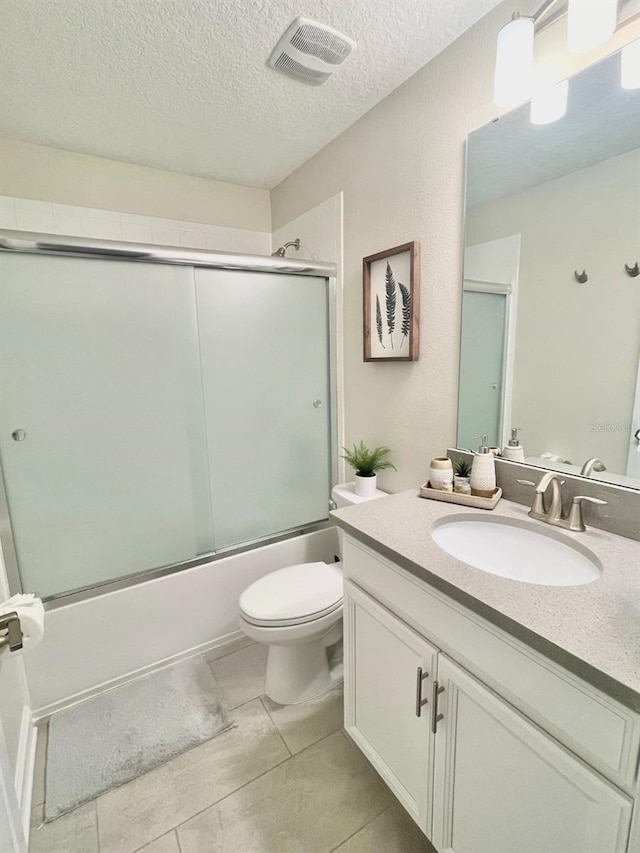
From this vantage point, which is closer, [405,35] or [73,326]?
[405,35]

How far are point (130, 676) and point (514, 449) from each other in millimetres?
1776

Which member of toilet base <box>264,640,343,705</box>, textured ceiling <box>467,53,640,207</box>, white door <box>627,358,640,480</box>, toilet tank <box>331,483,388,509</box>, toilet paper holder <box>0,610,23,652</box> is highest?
textured ceiling <box>467,53,640,207</box>

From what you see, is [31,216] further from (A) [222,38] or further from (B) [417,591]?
(B) [417,591]

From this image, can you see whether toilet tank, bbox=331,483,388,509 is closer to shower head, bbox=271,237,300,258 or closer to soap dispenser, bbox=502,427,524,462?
soap dispenser, bbox=502,427,524,462

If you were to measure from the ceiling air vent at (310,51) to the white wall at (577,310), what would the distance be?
0.73 m

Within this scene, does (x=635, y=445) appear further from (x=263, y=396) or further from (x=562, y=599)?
(x=263, y=396)

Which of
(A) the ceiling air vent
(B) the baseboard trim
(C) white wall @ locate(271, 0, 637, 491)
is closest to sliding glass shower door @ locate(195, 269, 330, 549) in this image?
(C) white wall @ locate(271, 0, 637, 491)

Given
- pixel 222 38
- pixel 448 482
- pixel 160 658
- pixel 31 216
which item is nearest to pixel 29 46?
pixel 222 38

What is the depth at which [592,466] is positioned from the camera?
41.4 inches

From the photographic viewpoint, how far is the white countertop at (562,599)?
22.9 inches

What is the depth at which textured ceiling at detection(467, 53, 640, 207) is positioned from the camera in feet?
3.09

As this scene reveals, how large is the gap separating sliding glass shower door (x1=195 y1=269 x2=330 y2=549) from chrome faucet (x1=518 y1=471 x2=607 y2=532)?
1.18 meters

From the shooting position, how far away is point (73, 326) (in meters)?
1.45

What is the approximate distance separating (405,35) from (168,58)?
79 cm
